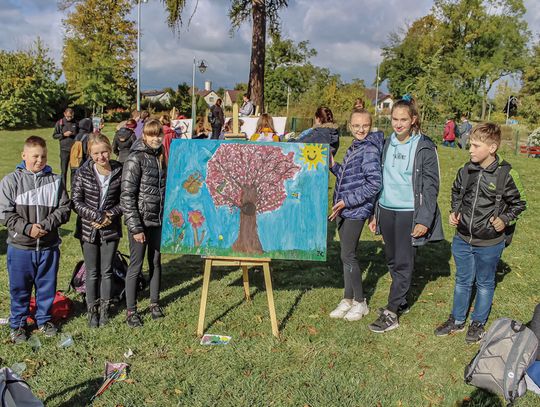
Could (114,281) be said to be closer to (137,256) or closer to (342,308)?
(137,256)

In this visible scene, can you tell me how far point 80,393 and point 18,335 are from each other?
1.10 metres

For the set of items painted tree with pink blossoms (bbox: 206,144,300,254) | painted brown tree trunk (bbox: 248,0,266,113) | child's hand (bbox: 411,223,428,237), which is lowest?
child's hand (bbox: 411,223,428,237)

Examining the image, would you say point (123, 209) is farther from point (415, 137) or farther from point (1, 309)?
point (415, 137)

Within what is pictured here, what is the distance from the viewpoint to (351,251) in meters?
4.55

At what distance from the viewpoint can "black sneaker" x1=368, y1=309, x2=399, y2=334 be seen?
443cm

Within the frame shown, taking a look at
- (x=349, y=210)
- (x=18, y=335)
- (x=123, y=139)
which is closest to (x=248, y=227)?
(x=349, y=210)

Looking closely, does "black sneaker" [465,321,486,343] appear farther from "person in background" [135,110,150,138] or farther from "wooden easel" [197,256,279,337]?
"person in background" [135,110,150,138]

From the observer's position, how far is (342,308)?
4.79 meters

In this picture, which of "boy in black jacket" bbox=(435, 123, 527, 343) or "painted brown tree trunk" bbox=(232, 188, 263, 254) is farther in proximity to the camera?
"painted brown tree trunk" bbox=(232, 188, 263, 254)

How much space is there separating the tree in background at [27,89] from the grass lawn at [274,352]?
2724 cm

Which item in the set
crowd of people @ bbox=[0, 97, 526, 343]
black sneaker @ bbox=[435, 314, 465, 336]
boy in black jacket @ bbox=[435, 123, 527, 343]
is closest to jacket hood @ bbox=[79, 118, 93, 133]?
A: crowd of people @ bbox=[0, 97, 526, 343]

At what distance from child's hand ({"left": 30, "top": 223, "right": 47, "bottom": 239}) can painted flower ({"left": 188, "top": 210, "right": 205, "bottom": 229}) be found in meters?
1.19

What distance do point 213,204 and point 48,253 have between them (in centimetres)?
147

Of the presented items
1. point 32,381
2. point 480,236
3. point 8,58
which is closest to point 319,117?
point 480,236
